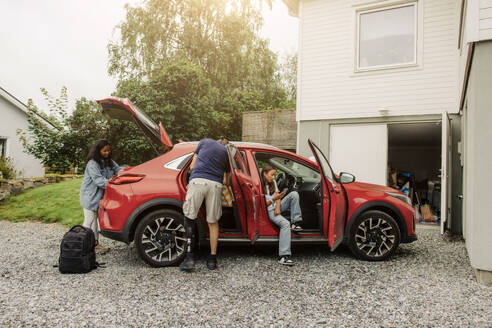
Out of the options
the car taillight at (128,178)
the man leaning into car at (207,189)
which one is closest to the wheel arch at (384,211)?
the man leaning into car at (207,189)

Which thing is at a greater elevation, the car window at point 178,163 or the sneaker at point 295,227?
the car window at point 178,163

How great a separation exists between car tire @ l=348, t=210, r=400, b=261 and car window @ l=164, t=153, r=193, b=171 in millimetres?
2508

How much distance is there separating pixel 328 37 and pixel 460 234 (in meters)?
5.37

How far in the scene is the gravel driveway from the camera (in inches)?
123

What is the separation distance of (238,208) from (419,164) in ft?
39.5

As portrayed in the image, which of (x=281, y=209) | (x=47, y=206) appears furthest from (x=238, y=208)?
(x=47, y=206)

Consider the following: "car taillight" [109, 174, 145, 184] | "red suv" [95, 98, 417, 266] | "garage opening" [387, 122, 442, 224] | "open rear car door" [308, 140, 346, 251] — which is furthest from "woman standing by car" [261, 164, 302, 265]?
"garage opening" [387, 122, 442, 224]

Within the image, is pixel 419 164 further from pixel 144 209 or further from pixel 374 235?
pixel 144 209

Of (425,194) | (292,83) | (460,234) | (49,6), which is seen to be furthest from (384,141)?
(292,83)

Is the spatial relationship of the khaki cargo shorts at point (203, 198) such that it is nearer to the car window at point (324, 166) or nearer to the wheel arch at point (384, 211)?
the car window at point (324, 166)

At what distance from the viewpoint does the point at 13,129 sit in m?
17.2

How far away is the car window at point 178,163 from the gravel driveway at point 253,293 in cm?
133

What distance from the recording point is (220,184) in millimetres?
4570

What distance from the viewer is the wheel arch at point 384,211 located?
16.3 ft
